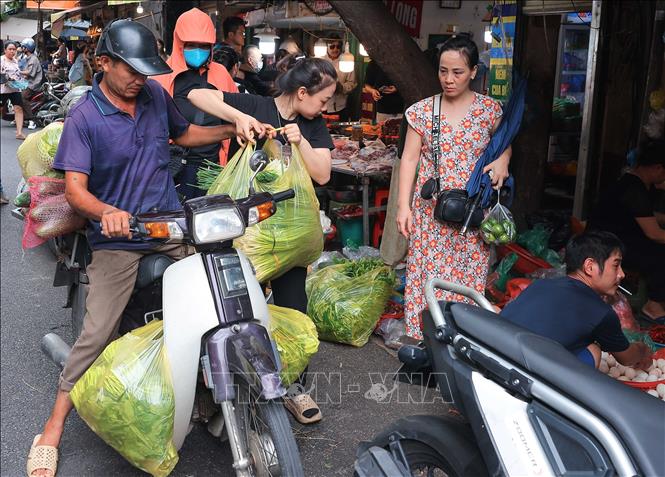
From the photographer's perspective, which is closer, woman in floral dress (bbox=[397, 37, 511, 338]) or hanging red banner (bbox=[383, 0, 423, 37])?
woman in floral dress (bbox=[397, 37, 511, 338])

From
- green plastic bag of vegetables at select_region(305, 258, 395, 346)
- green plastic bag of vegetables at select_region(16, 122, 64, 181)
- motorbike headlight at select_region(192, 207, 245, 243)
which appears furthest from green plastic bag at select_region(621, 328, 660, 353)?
green plastic bag of vegetables at select_region(16, 122, 64, 181)

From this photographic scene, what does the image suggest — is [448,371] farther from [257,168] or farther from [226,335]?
[257,168]

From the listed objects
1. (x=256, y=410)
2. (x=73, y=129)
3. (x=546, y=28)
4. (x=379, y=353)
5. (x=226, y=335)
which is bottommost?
(x=379, y=353)

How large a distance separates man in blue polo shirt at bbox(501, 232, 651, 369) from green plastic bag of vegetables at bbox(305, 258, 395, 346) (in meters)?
2.04

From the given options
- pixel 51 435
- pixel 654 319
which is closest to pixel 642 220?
pixel 654 319

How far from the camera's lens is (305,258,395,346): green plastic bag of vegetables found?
5.18 metres

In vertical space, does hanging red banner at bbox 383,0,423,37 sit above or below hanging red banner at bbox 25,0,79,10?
below

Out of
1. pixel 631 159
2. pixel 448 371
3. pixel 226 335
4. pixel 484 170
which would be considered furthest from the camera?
pixel 631 159

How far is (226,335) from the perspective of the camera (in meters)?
2.95

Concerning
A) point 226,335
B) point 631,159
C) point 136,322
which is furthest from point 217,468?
point 631,159

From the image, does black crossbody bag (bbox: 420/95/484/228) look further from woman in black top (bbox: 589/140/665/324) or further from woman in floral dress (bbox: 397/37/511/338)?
woman in black top (bbox: 589/140/665/324)

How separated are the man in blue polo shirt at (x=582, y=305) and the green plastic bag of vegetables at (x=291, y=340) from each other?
964 mm

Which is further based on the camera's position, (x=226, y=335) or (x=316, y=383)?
(x=316, y=383)

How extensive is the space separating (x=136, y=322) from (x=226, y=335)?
90 centimetres
